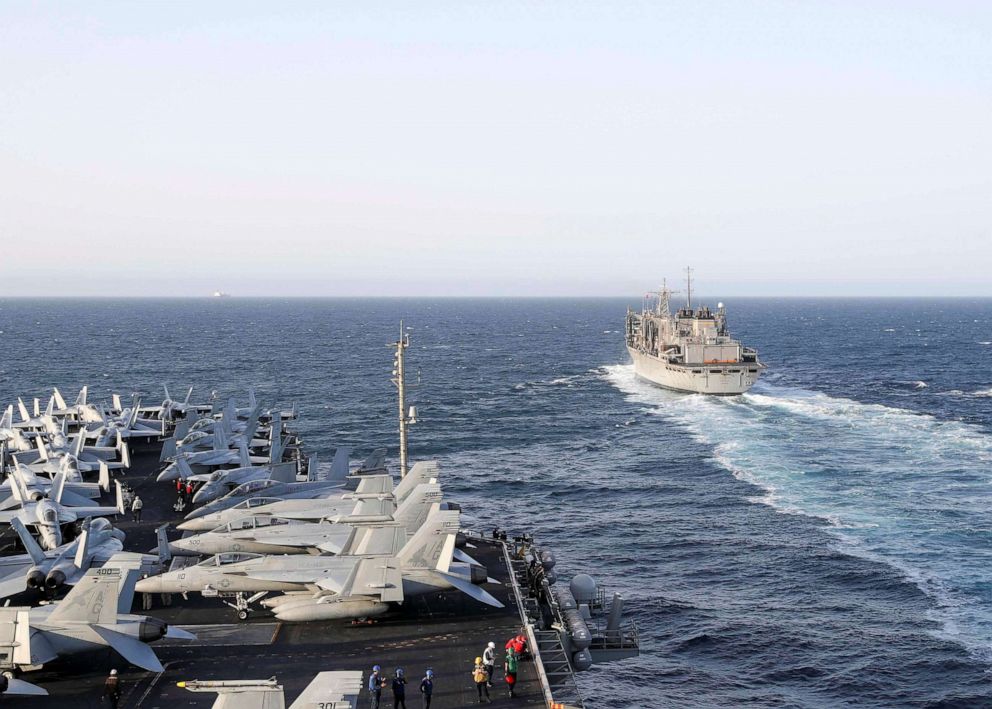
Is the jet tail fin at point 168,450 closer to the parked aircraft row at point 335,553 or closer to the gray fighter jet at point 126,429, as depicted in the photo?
the gray fighter jet at point 126,429

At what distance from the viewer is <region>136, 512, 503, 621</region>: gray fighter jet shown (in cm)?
3509

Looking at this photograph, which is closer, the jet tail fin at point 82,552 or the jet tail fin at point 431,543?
the jet tail fin at point 431,543

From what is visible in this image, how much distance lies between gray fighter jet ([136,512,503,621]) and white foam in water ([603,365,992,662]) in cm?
2611

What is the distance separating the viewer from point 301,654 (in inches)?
1300

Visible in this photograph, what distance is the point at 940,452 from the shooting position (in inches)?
3275

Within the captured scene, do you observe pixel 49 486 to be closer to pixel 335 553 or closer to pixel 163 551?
pixel 163 551

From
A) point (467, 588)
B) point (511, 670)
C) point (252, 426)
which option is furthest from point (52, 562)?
point (252, 426)

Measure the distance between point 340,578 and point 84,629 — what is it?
9452mm

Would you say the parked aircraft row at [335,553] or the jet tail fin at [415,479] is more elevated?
the jet tail fin at [415,479]

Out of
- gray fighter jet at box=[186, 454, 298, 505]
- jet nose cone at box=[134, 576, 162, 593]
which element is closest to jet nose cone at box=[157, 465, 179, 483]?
gray fighter jet at box=[186, 454, 298, 505]

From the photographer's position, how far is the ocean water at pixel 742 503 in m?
44.0

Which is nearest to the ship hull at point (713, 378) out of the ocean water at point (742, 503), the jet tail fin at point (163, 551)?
the ocean water at point (742, 503)

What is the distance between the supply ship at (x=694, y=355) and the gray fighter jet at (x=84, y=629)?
332ft

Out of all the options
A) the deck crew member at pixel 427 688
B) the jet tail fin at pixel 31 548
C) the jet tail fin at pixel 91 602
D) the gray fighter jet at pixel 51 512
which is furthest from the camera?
the gray fighter jet at pixel 51 512
